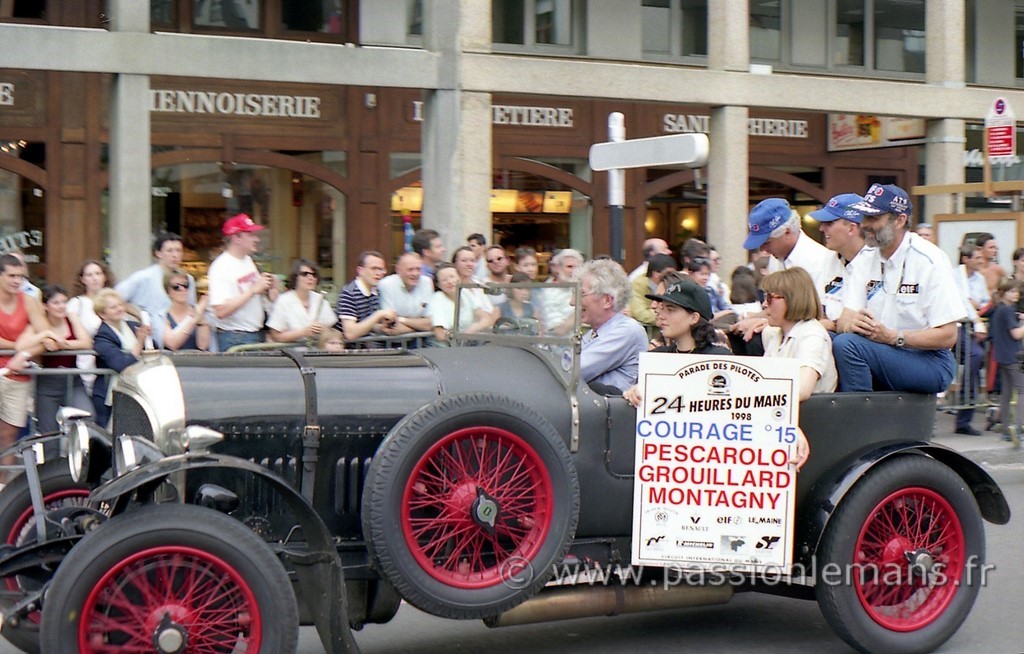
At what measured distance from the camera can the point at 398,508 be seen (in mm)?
4512

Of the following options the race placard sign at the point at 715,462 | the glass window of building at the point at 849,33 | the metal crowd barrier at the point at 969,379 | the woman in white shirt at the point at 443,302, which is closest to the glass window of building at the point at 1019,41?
the glass window of building at the point at 849,33

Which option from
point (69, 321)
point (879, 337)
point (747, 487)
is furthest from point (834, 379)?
point (69, 321)

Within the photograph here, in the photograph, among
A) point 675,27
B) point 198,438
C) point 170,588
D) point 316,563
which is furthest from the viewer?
point 675,27

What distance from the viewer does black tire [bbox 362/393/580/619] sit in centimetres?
452

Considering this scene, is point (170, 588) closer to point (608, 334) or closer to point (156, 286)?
point (608, 334)

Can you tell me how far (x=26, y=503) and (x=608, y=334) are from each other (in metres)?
2.48

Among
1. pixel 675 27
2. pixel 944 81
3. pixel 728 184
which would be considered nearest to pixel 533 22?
pixel 675 27

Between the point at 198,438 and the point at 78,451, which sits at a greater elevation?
the point at 198,438

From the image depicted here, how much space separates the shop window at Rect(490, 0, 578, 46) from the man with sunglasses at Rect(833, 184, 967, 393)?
435 inches

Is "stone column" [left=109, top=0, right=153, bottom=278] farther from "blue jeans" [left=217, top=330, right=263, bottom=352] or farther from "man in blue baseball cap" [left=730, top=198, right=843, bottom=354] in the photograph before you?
"man in blue baseball cap" [left=730, top=198, right=843, bottom=354]

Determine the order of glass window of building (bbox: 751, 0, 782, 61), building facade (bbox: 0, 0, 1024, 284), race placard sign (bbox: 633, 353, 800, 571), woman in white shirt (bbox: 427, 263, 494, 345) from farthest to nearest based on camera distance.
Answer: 1. glass window of building (bbox: 751, 0, 782, 61)
2. building facade (bbox: 0, 0, 1024, 284)
3. woman in white shirt (bbox: 427, 263, 494, 345)
4. race placard sign (bbox: 633, 353, 800, 571)

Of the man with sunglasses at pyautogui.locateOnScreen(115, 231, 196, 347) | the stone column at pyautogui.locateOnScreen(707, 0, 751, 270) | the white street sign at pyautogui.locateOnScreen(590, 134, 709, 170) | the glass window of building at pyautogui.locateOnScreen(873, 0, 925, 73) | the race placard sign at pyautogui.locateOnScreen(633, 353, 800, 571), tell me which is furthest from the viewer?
the glass window of building at pyautogui.locateOnScreen(873, 0, 925, 73)

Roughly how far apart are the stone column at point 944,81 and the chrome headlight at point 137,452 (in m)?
13.5

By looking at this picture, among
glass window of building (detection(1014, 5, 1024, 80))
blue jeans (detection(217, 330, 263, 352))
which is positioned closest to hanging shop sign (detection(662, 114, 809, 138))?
glass window of building (detection(1014, 5, 1024, 80))
